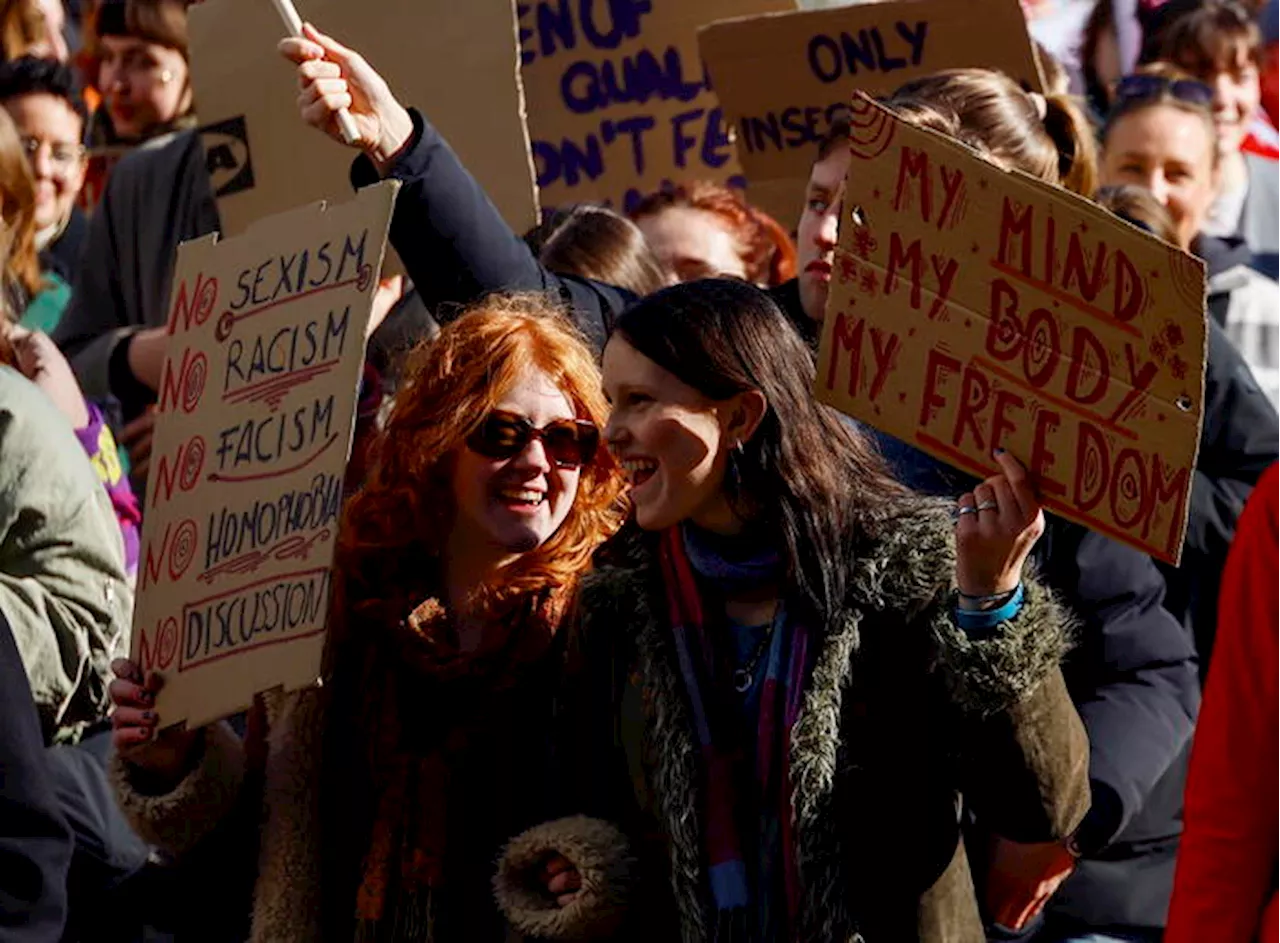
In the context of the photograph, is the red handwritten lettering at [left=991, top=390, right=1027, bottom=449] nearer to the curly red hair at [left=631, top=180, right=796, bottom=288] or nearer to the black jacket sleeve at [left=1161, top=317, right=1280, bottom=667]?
the black jacket sleeve at [left=1161, top=317, right=1280, bottom=667]

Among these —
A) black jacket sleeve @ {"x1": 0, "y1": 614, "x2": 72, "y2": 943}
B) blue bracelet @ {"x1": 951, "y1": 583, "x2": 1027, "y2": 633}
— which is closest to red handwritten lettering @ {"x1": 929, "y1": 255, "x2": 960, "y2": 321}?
blue bracelet @ {"x1": 951, "y1": 583, "x2": 1027, "y2": 633}

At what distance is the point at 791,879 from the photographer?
382cm

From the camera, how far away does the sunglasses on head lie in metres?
6.73

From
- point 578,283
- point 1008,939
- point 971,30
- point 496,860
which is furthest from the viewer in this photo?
point 971,30

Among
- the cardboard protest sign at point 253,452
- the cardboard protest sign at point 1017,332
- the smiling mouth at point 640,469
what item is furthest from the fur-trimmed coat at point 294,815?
the cardboard protest sign at point 1017,332

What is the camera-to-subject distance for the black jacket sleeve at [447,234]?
4691mm

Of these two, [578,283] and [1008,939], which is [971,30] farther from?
[1008,939]

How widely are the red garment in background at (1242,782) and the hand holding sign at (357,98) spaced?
5.41 feet

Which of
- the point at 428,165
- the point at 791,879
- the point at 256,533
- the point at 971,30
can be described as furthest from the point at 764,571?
the point at 971,30

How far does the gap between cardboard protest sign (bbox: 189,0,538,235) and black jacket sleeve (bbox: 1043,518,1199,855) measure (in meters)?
1.36

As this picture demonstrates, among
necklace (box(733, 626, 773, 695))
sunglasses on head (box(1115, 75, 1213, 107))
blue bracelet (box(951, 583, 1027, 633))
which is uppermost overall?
blue bracelet (box(951, 583, 1027, 633))

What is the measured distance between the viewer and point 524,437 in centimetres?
440

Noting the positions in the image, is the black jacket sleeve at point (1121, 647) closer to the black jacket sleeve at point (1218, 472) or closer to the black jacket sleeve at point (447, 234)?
the black jacket sleeve at point (1218, 472)

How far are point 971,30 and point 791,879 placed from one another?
273 centimetres
